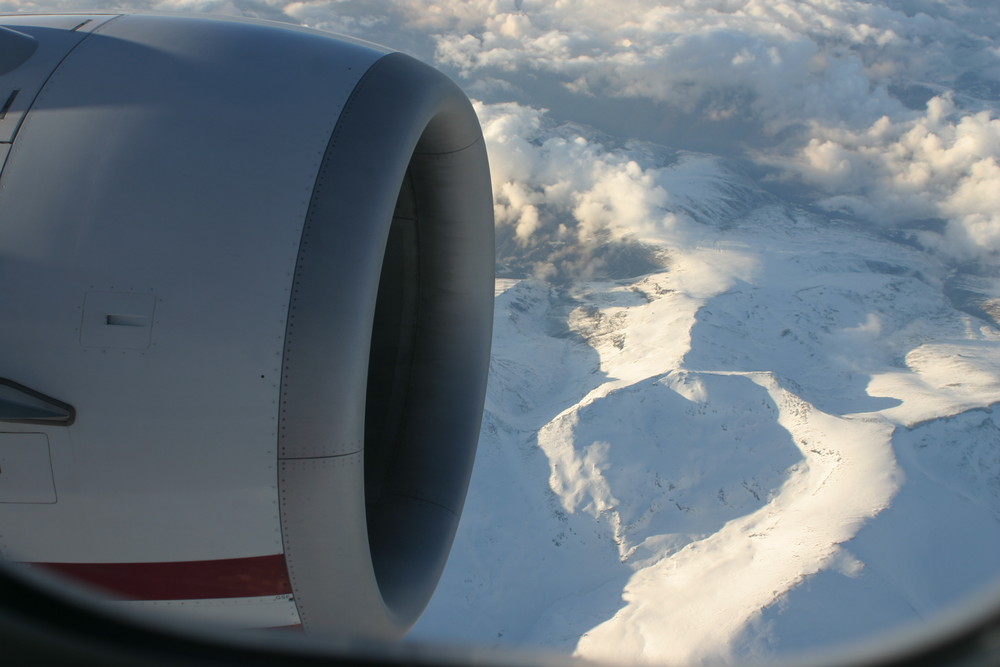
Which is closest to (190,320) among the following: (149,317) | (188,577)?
(149,317)

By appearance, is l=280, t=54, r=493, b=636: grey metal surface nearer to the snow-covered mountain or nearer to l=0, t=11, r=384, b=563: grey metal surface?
l=0, t=11, r=384, b=563: grey metal surface

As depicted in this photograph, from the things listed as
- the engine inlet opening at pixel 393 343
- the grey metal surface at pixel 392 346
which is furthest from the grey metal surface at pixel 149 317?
the engine inlet opening at pixel 393 343

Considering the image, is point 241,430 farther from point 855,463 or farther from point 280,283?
point 855,463

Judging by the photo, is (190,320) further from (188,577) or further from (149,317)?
(188,577)

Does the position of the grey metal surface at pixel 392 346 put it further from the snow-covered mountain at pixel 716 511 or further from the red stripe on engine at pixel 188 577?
the snow-covered mountain at pixel 716 511

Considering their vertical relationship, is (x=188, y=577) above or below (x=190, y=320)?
below

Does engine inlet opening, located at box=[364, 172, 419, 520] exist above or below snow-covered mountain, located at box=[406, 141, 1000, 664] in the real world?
above

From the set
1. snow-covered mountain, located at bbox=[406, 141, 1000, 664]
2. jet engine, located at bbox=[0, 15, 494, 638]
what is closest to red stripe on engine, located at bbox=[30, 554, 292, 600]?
jet engine, located at bbox=[0, 15, 494, 638]

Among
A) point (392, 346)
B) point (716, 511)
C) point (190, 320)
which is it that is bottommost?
point (716, 511)
